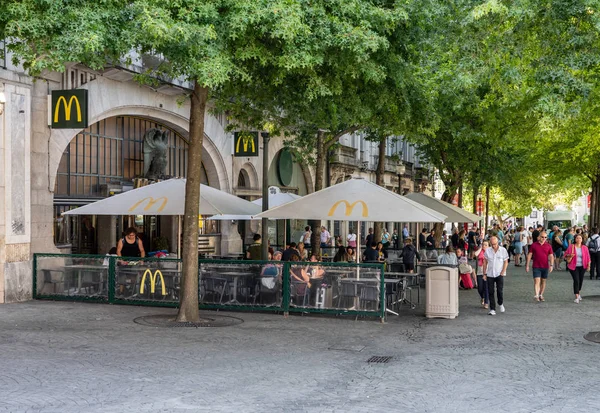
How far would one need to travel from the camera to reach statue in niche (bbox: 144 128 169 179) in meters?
23.4

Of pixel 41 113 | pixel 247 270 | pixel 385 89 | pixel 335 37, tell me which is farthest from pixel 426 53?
pixel 41 113

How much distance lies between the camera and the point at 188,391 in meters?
8.79

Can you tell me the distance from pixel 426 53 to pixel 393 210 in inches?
138

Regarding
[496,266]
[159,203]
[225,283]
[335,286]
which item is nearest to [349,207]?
[335,286]

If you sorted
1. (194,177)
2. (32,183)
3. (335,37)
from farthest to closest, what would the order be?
(32,183) → (194,177) → (335,37)

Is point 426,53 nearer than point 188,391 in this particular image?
No

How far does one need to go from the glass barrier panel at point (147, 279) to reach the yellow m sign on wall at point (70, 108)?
11.9 ft

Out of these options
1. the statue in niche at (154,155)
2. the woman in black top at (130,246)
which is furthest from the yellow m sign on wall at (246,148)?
the woman in black top at (130,246)

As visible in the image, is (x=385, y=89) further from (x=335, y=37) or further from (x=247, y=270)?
(x=247, y=270)

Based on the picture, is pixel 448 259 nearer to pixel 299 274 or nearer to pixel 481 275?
pixel 481 275

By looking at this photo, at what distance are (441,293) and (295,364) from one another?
6034 millimetres

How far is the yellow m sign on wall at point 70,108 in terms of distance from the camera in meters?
18.2

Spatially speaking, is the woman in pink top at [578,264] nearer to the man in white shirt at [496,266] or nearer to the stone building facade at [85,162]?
the man in white shirt at [496,266]

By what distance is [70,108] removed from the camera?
18219mm
